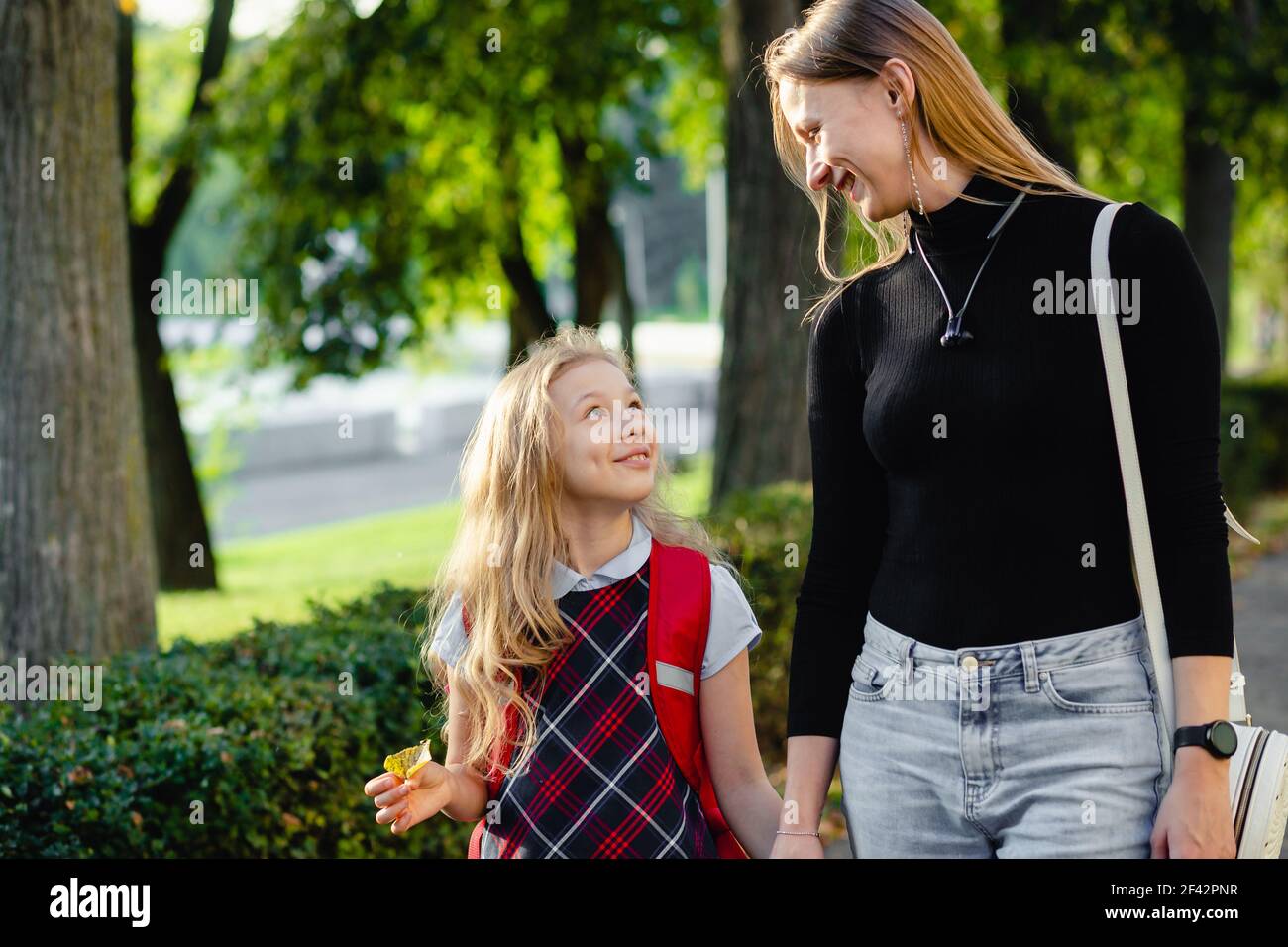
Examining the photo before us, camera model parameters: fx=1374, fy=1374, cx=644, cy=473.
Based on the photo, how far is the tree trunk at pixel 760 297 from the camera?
24.6 feet

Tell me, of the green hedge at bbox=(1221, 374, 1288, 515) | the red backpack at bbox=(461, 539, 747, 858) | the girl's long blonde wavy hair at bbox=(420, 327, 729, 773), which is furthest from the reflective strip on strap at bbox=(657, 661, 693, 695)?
the green hedge at bbox=(1221, 374, 1288, 515)

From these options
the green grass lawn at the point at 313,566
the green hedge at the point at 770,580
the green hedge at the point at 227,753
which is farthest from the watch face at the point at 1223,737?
the green grass lawn at the point at 313,566

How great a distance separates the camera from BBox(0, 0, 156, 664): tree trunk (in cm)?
520

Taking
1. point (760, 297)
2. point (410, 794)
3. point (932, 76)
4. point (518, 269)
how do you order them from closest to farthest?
point (932, 76), point (410, 794), point (760, 297), point (518, 269)

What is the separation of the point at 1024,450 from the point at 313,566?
40.0 feet

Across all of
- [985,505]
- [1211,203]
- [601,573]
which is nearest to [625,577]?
[601,573]

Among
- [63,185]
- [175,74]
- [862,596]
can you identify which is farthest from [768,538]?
[175,74]

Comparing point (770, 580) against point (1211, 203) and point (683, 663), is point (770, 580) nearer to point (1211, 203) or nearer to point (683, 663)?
point (683, 663)

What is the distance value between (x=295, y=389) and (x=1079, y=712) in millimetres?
9881

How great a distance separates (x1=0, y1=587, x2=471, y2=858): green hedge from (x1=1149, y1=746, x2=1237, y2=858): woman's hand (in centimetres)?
235

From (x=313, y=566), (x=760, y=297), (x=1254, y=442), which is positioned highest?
(x=760, y=297)

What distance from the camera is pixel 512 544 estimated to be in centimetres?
248

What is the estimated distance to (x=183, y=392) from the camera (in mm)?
15180

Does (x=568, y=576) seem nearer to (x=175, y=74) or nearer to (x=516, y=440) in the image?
(x=516, y=440)
